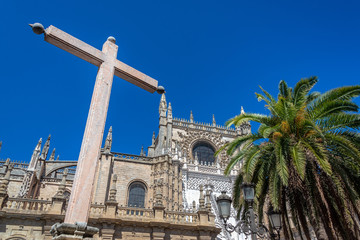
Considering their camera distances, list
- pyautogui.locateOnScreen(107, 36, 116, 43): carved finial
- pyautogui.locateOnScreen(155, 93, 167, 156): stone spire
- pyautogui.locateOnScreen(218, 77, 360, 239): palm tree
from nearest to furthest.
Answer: pyautogui.locateOnScreen(107, 36, 116, 43): carved finial → pyautogui.locateOnScreen(218, 77, 360, 239): palm tree → pyautogui.locateOnScreen(155, 93, 167, 156): stone spire

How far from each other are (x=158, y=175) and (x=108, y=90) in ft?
69.5

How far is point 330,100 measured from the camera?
11.2 meters

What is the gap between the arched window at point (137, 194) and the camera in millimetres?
25578

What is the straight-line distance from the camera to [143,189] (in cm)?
2645

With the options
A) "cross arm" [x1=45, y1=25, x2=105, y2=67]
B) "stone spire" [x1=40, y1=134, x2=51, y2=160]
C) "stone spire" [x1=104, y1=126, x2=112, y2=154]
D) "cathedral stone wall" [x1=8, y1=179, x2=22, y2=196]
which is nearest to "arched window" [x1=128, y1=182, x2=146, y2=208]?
"stone spire" [x1=104, y1=126, x2=112, y2=154]

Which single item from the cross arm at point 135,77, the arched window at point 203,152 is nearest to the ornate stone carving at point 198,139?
the arched window at point 203,152

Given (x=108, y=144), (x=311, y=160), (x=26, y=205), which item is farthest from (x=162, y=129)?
(x=311, y=160)

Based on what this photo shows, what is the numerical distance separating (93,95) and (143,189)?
855 inches

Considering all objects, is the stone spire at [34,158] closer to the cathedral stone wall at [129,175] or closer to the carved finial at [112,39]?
the cathedral stone wall at [129,175]

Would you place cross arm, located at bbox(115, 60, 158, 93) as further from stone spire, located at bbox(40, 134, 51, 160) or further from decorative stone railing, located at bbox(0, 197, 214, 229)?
stone spire, located at bbox(40, 134, 51, 160)

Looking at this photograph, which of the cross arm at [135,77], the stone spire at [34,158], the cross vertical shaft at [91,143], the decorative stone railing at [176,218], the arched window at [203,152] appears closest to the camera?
the cross vertical shaft at [91,143]

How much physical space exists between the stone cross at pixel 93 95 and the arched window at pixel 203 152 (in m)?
25.9

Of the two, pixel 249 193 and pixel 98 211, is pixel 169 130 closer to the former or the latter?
pixel 98 211

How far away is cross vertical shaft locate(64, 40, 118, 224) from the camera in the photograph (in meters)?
4.85
